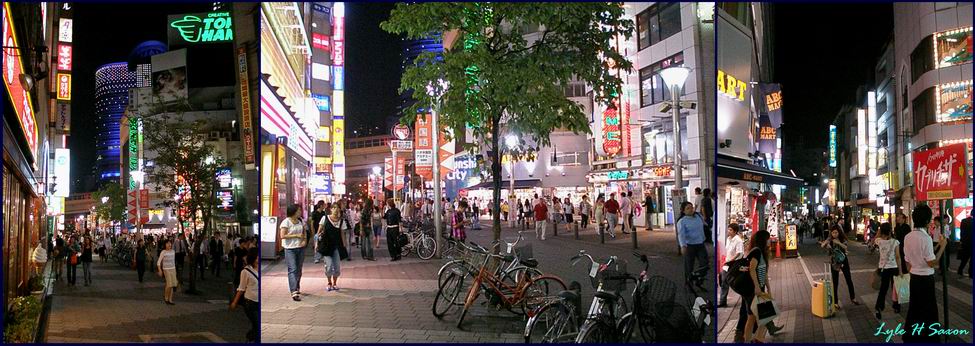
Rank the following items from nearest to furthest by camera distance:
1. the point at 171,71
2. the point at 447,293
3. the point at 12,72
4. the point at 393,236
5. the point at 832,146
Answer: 1. the point at 447,293
2. the point at 12,72
3. the point at 393,236
4. the point at 171,71
5. the point at 832,146

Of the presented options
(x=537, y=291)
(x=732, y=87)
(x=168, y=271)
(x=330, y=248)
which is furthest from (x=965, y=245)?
(x=168, y=271)

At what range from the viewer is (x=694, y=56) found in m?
24.0

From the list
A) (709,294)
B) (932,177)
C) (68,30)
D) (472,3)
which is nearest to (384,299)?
(472,3)

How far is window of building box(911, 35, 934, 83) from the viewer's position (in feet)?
85.7

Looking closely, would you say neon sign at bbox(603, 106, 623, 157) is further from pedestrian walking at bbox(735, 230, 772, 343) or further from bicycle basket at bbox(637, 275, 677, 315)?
bicycle basket at bbox(637, 275, 677, 315)

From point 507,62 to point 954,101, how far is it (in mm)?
25186

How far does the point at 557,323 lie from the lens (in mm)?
6102

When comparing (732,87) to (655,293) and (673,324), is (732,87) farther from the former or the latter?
(673,324)

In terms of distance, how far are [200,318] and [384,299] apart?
209 inches

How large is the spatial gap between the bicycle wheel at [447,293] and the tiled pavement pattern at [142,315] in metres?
3.12

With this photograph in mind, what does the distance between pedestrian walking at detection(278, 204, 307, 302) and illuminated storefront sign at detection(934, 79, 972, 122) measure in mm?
27210

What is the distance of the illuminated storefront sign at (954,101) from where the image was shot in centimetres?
2538

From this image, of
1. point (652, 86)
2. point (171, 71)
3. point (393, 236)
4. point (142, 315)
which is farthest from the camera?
point (171, 71)

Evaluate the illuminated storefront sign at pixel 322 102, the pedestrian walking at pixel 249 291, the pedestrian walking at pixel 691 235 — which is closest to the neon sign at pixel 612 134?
the pedestrian walking at pixel 691 235
